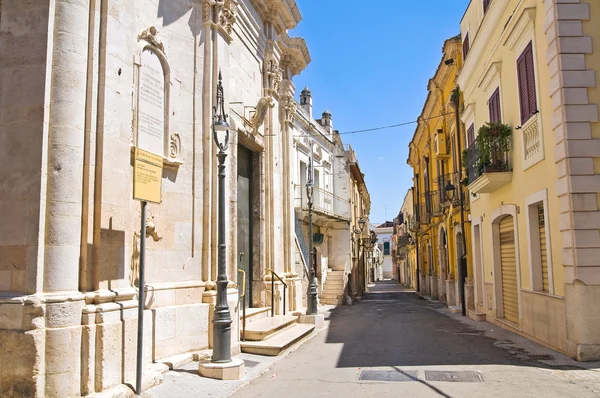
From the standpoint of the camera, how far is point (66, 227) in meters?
5.58

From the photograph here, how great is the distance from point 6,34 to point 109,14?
44.5 inches

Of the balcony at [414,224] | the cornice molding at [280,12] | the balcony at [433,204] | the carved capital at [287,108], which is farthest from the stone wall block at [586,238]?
the balcony at [414,224]

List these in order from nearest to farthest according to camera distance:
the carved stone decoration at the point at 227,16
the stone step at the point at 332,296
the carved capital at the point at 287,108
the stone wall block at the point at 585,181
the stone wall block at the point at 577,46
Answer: the stone wall block at the point at 585,181, the stone wall block at the point at 577,46, the carved stone decoration at the point at 227,16, the carved capital at the point at 287,108, the stone step at the point at 332,296

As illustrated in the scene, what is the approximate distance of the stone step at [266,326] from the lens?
1003 cm

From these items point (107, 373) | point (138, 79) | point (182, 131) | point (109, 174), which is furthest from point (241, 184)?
point (107, 373)

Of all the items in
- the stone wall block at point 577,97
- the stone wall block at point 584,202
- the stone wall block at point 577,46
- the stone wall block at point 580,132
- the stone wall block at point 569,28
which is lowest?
the stone wall block at point 584,202

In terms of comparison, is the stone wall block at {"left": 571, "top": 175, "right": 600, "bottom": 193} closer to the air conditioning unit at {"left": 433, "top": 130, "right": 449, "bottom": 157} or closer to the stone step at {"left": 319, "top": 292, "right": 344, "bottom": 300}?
the air conditioning unit at {"left": 433, "top": 130, "right": 449, "bottom": 157}

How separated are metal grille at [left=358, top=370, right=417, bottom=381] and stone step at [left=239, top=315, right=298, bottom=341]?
8.44 feet

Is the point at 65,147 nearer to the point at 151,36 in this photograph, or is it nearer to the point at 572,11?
the point at 151,36

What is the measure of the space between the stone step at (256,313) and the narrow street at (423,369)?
4.08 feet

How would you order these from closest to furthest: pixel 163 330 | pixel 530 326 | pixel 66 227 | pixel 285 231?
pixel 66 227
pixel 163 330
pixel 530 326
pixel 285 231

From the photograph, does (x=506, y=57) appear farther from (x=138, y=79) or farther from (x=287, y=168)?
(x=138, y=79)

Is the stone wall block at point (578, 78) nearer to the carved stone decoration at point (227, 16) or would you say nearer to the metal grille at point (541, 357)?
the metal grille at point (541, 357)

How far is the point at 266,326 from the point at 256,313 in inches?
31.6
